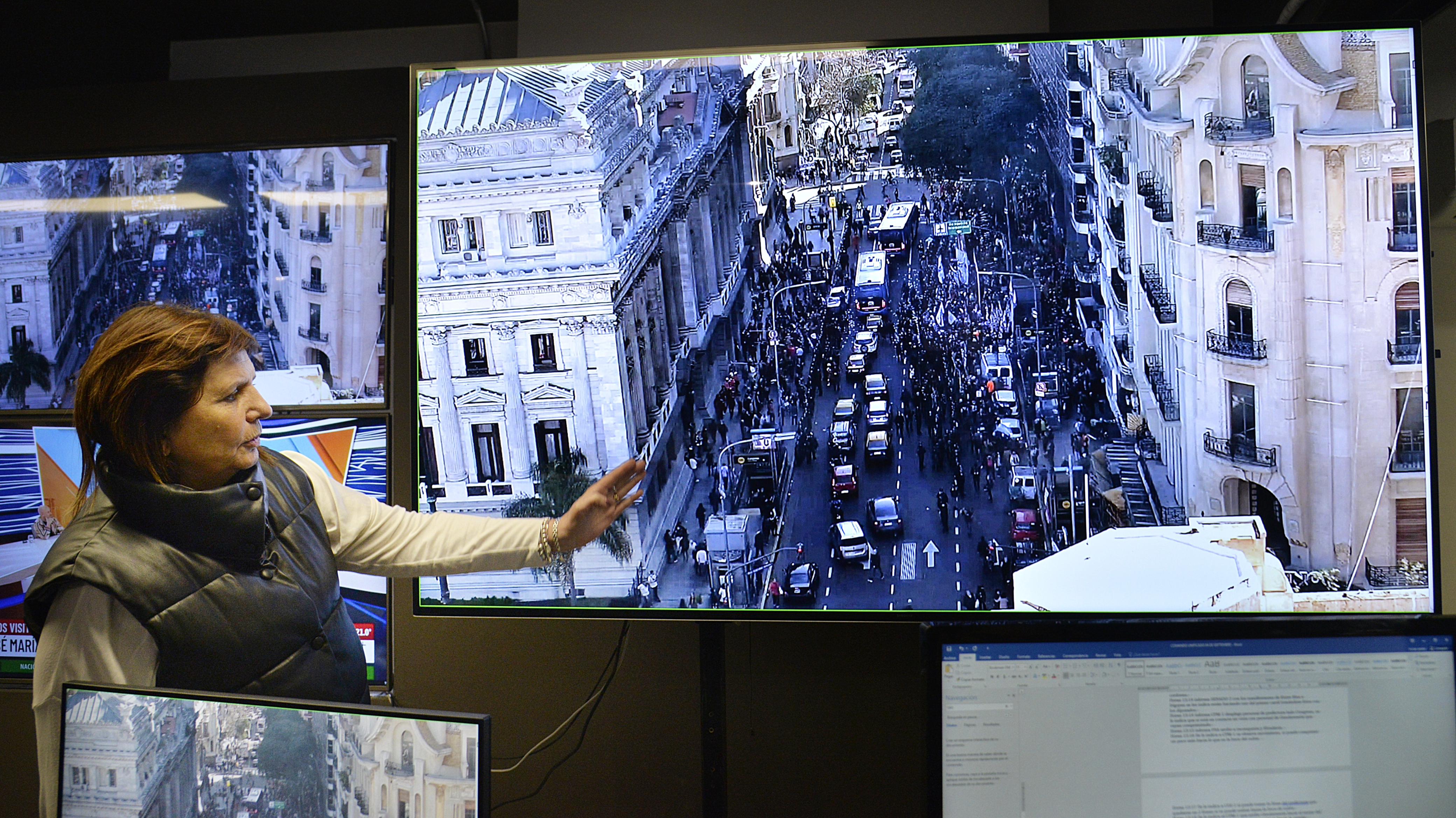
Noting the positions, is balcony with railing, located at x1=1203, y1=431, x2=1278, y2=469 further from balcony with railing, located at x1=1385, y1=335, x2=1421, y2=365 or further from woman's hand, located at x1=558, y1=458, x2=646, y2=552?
woman's hand, located at x1=558, y1=458, x2=646, y2=552

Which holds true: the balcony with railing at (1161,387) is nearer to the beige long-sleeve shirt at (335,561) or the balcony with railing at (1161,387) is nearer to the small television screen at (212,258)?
the beige long-sleeve shirt at (335,561)

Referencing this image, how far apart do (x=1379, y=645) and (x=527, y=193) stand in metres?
1.52

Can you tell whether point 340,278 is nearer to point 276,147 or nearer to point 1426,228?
point 276,147

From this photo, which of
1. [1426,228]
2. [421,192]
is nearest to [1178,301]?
[1426,228]

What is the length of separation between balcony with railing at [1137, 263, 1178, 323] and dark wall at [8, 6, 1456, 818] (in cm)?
73

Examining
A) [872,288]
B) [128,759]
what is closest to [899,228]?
[872,288]

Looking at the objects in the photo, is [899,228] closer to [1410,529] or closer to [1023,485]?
Result: [1023,485]

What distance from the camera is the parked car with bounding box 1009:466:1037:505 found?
5.51 feet

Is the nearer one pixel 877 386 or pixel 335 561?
pixel 877 386

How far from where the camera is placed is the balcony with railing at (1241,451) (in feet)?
5.37

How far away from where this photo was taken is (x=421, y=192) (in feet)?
5.84

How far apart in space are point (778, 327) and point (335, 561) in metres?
1.04

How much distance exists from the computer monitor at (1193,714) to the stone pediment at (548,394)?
951mm

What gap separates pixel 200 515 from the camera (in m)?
1.75
